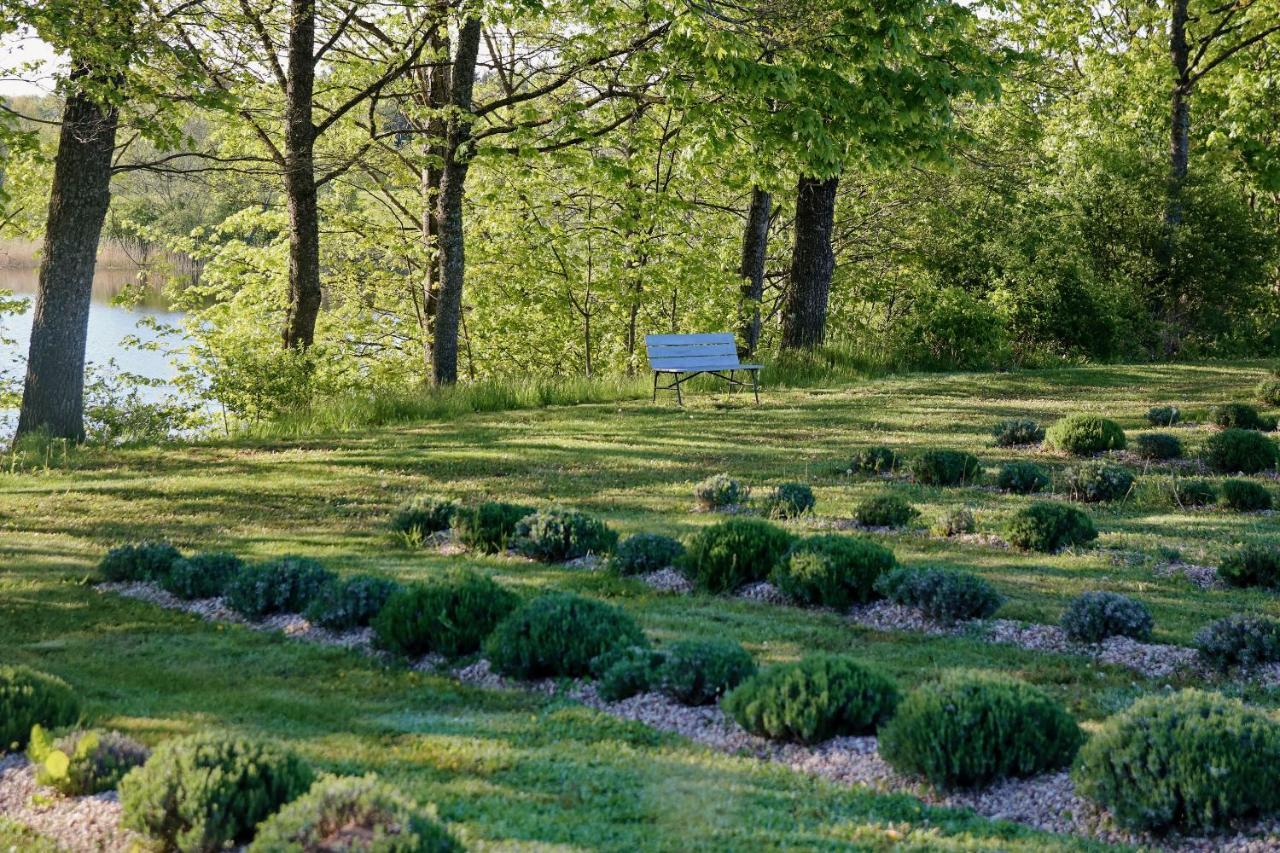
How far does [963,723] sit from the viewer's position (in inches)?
174

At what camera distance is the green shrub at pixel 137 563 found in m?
7.50

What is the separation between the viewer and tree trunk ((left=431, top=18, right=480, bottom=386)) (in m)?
15.7

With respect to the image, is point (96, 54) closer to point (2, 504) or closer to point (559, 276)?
point (2, 504)

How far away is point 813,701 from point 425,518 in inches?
181

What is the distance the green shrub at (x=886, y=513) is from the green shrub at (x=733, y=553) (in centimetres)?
151

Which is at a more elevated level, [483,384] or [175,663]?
[483,384]

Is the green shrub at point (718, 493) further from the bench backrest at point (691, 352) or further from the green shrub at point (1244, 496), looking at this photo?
the bench backrest at point (691, 352)

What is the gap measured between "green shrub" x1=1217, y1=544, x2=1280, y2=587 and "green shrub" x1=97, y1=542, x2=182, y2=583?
6573mm

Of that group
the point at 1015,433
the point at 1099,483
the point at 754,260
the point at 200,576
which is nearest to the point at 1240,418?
the point at 1015,433

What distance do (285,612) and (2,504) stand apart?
177 inches

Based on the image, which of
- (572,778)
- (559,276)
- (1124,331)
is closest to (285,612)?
(572,778)

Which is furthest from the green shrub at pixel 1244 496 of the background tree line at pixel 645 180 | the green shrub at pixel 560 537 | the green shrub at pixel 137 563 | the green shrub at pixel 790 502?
the green shrub at pixel 137 563

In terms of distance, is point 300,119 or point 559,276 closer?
point 300,119

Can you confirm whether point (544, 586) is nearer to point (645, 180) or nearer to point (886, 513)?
point (886, 513)
